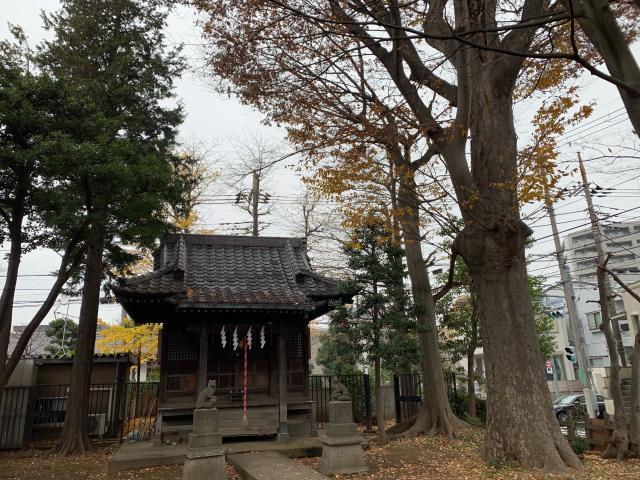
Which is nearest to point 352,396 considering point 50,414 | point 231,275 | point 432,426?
point 432,426

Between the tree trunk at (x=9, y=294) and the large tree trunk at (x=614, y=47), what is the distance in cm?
1160

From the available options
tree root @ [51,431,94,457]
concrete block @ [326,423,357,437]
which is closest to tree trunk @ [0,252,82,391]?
tree root @ [51,431,94,457]

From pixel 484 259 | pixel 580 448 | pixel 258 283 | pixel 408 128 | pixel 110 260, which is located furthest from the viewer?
pixel 110 260

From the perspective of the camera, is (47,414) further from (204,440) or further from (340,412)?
(340,412)

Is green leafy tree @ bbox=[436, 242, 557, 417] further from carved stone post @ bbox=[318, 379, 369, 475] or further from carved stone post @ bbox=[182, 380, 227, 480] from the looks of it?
carved stone post @ bbox=[182, 380, 227, 480]

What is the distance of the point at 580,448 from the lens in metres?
9.52

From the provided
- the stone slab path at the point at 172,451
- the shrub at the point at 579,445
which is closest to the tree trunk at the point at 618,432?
the shrub at the point at 579,445

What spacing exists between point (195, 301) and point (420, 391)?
896 cm

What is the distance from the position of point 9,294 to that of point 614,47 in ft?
39.1

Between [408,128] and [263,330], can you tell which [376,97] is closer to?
[408,128]

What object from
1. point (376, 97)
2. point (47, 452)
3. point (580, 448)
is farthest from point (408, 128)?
point (47, 452)

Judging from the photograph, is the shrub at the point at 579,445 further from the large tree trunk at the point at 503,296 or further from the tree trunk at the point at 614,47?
the tree trunk at the point at 614,47

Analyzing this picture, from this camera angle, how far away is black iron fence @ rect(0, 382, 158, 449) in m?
13.2

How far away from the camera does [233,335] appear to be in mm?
11969
